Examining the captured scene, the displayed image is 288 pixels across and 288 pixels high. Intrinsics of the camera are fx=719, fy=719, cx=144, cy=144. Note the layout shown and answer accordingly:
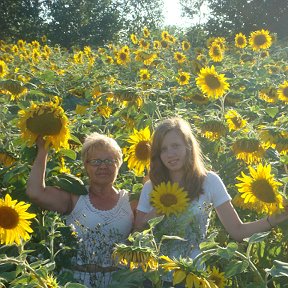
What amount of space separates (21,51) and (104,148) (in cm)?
793

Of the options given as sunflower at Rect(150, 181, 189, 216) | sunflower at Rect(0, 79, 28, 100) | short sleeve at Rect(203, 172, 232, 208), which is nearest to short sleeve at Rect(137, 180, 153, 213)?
sunflower at Rect(150, 181, 189, 216)

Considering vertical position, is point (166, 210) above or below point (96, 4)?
below

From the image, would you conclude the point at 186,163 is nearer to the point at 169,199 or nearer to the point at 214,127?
the point at 169,199

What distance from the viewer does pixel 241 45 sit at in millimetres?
8930

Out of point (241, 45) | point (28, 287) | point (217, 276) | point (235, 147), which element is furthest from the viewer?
point (241, 45)

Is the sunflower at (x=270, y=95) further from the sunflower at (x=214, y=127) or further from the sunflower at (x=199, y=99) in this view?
the sunflower at (x=214, y=127)

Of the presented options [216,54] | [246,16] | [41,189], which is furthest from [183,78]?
[246,16]

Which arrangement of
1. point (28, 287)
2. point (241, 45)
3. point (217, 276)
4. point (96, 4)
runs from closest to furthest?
point (28, 287)
point (217, 276)
point (241, 45)
point (96, 4)

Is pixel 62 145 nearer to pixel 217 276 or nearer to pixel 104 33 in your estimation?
pixel 217 276

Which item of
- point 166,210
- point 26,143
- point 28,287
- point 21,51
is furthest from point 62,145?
point 21,51

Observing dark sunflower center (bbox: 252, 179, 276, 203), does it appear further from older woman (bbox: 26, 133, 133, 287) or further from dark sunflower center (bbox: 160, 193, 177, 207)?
older woman (bbox: 26, 133, 133, 287)

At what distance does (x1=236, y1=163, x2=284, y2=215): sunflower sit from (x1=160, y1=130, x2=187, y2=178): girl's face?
406 mm

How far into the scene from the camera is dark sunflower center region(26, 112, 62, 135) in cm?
277

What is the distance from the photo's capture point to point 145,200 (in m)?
2.78
